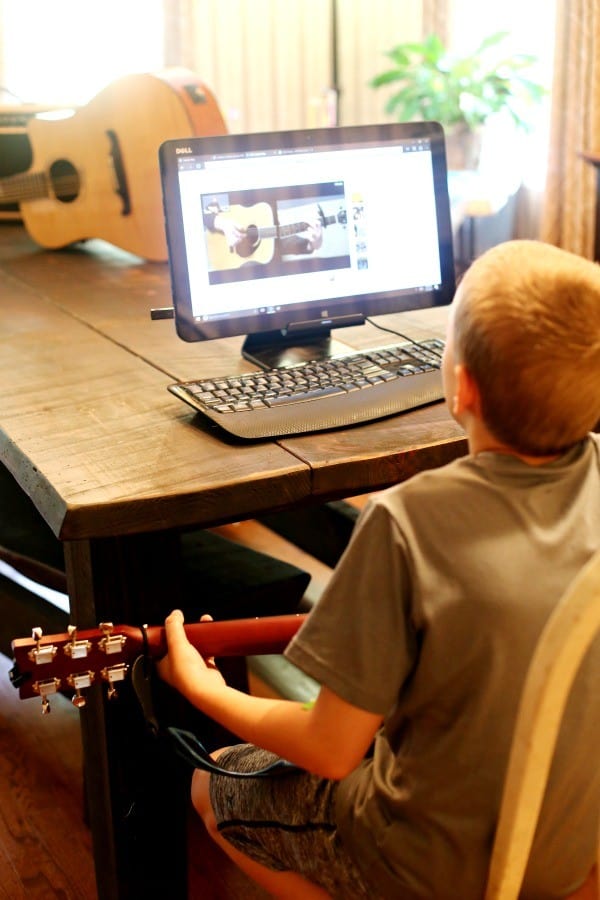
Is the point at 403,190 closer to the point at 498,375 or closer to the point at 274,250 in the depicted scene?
the point at 274,250

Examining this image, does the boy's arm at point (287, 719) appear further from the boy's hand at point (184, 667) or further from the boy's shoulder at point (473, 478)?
the boy's shoulder at point (473, 478)

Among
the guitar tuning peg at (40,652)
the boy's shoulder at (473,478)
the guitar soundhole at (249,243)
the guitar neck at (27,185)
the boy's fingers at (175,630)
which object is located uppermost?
the guitar soundhole at (249,243)

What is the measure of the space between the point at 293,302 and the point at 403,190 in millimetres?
240

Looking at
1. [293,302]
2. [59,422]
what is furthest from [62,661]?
[293,302]

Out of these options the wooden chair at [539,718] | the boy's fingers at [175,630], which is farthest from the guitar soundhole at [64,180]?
the wooden chair at [539,718]

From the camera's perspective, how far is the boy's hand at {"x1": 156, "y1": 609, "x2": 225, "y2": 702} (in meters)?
1.06

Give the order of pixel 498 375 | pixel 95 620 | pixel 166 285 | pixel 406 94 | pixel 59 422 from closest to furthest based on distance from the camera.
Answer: pixel 498 375
pixel 95 620
pixel 59 422
pixel 166 285
pixel 406 94

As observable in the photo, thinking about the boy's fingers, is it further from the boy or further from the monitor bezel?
the monitor bezel

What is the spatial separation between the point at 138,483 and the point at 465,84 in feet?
11.7

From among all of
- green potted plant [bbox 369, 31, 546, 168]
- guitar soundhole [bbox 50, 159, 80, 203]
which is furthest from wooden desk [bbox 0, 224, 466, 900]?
green potted plant [bbox 369, 31, 546, 168]

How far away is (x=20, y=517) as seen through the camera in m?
1.90

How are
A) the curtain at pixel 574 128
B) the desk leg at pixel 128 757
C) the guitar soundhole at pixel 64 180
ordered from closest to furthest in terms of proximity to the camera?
the desk leg at pixel 128 757
the guitar soundhole at pixel 64 180
the curtain at pixel 574 128

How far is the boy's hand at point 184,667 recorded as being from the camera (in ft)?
3.49

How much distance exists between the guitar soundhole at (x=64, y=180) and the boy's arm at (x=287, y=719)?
1.55 metres
